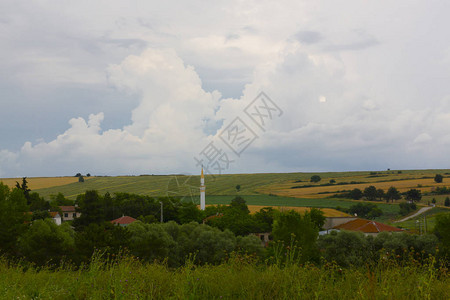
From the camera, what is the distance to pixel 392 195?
144375mm

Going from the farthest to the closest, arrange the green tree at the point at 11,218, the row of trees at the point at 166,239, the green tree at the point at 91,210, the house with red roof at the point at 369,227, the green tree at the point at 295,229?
the green tree at the point at 91,210
the house with red roof at the point at 369,227
the green tree at the point at 295,229
the green tree at the point at 11,218
the row of trees at the point at 166,239

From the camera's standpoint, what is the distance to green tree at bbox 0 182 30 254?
181ft

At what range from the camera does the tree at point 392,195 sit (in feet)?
473

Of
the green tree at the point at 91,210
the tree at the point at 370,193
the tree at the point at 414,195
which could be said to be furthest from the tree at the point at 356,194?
the green tree at the point at 91,210

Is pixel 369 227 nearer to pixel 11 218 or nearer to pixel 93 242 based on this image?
pixel 93 242

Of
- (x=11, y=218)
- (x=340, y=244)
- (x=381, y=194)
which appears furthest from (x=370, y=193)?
(x=11, y=218)

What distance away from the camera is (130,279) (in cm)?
896

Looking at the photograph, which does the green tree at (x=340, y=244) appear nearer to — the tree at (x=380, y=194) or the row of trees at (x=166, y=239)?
the row of trees at (x=166, y=239)

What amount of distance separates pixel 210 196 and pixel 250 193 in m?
18.9

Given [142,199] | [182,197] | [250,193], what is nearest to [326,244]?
[142,199]

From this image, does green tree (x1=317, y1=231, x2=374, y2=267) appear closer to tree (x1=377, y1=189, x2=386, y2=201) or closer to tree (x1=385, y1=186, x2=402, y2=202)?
tree (x1=385, y1=186, x2=402, y2=202)

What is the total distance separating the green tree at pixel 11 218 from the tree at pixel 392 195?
122341 mm

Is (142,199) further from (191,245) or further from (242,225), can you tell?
(191,245)

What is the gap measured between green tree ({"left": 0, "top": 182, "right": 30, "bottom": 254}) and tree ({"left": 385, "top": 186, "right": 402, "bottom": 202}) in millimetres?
122341
